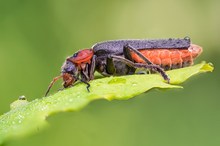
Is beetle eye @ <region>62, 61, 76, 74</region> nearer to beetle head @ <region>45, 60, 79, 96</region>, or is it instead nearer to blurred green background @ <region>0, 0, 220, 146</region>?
beetle head @ <region>45, 60, 79, 96</region>

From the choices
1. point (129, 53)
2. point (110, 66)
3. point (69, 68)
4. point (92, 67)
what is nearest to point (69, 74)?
point (69, 68)

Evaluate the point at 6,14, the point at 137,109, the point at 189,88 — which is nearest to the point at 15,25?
the point at 6,14

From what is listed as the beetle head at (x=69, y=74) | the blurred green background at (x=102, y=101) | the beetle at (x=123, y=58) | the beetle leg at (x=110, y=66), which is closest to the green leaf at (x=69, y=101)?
the beetle head at (x=69, y=74)

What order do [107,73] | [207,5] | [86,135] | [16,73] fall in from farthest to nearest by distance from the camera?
[207,5] → [16,73] → [86,135] → [107,73]

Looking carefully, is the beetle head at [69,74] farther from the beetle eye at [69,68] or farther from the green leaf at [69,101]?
the green leaf at [69,101]

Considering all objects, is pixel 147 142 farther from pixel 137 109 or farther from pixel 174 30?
pixel 174 30

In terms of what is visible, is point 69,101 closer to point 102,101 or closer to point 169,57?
point 169,57

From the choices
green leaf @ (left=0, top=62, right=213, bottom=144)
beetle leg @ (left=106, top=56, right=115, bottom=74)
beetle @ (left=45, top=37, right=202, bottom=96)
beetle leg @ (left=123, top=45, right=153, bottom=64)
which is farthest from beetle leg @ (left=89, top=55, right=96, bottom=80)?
green leaf @ (left=0, top=62, right=213, bottom=144)
